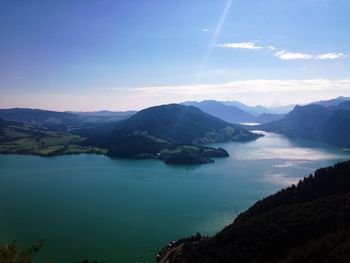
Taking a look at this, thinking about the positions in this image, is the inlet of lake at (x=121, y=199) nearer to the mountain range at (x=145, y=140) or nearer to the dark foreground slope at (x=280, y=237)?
the dark foreground slope at (x=280, y=237)

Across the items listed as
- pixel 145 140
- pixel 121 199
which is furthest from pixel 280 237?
pixel 145 140

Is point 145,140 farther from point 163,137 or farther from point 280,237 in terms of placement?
point 280,237

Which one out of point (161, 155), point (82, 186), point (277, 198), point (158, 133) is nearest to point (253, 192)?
point (277, 198)

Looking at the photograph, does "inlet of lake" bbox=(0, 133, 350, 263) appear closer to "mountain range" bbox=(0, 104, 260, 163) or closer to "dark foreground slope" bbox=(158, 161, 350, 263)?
"dark foreground slope" bbox=(158, 161, 350, 263)

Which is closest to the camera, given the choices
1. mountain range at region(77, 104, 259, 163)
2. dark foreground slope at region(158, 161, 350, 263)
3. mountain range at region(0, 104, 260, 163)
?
dark foreground slope at region(158, 161, 350, 263)

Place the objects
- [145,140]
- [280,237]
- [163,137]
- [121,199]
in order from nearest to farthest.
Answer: [280,237]
[121,199]
[145,140]
[163,137]

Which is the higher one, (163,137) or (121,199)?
(163,137)

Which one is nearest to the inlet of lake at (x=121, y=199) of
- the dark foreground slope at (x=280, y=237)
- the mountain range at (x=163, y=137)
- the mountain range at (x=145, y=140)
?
the dark foreground slope at (x=280, y=237)

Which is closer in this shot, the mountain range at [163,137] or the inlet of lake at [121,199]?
the inlet of lake at [121,199]

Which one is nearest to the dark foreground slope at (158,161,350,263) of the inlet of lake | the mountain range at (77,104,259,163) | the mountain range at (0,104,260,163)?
the inlet of lake

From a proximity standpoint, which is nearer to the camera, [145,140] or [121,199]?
[121,199]
